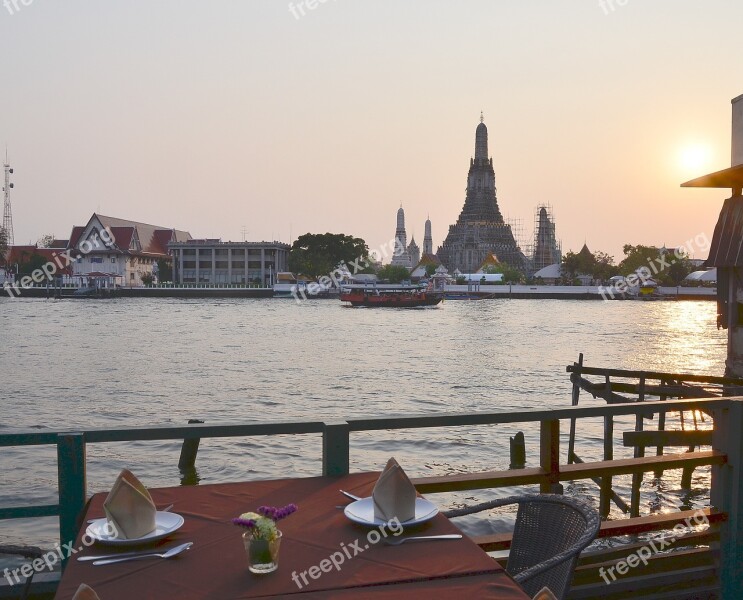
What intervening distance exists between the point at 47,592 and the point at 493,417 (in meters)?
2.32

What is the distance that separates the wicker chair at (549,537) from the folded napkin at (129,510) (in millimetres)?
1398

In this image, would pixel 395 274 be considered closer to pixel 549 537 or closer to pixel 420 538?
pixel 549 537

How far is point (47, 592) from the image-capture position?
3625 mm

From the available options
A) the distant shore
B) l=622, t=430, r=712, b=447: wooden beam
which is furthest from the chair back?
the distant shore

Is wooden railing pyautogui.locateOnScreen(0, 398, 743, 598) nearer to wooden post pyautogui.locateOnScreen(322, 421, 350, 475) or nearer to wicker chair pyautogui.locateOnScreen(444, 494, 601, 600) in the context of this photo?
wooden post pyautogui.locateOnScreen(322, 421, 350, 475)

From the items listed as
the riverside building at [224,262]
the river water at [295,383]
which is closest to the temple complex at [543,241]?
the riverside building at [224,262]

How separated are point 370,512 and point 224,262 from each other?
146 m

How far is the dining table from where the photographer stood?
256 cm

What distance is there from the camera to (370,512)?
127 inches

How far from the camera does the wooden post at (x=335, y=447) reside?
3.87 metres

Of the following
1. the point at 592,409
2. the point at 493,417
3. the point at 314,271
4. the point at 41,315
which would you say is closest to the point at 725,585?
the point at 592,409

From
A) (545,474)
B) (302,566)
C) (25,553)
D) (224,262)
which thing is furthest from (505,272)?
(302,566)

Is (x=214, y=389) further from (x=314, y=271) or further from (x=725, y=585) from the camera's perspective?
(x=314, y=271)

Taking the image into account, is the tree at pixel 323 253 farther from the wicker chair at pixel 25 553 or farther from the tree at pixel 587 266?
the wicker chair at pixel 25 553
